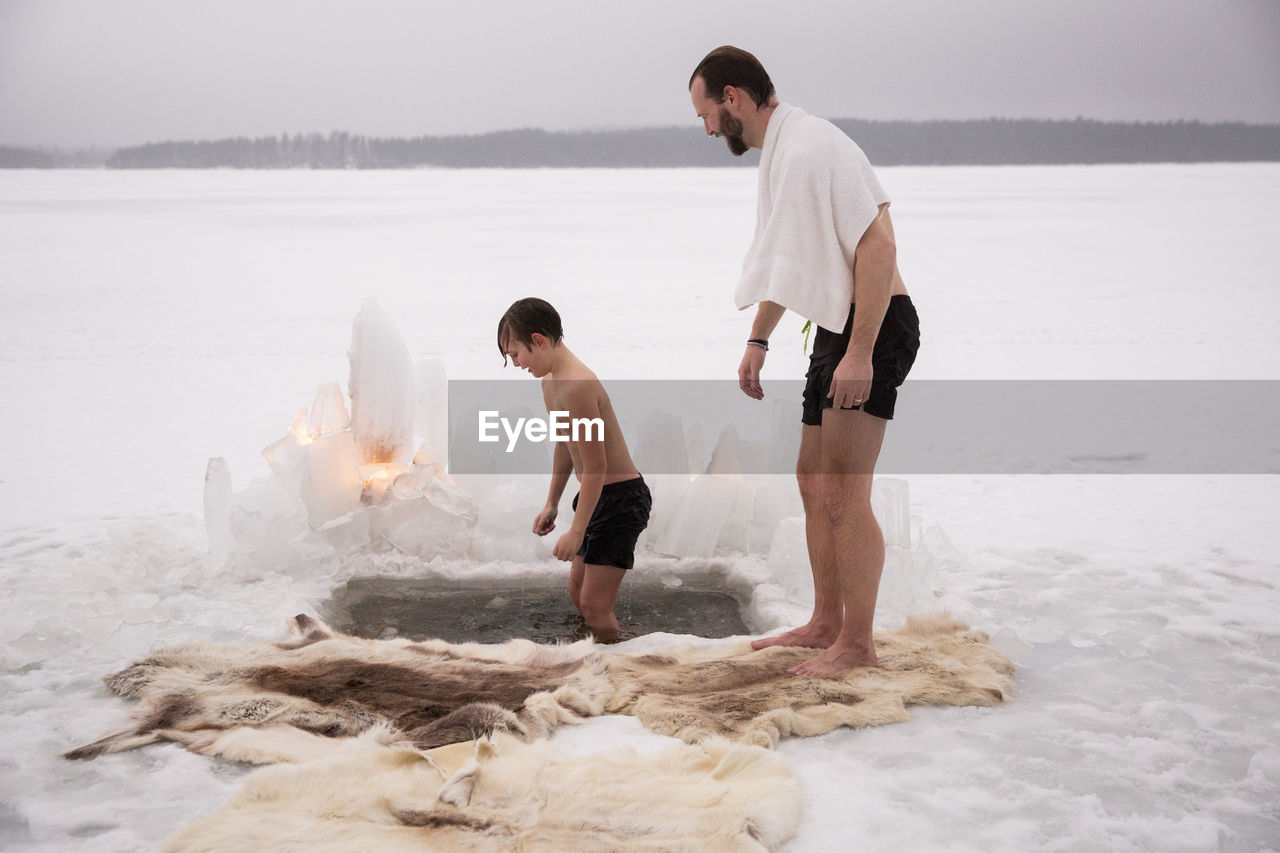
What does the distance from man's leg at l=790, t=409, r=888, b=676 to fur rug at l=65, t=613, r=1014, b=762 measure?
0.07 m

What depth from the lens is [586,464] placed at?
341 cm

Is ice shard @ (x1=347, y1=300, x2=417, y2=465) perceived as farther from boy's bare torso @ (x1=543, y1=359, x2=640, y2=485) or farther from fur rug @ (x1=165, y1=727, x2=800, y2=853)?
fur rug @ (x1=165, y1=727, x2=800, y2=853)

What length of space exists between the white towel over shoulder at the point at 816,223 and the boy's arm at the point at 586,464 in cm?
69

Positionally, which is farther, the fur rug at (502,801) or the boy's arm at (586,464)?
the boy's arm at (586,464)

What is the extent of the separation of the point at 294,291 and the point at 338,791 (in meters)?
11.3

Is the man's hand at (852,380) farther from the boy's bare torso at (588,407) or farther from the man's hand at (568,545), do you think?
the man's hand at (568,545)

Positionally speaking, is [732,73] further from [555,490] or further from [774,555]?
[774,555]

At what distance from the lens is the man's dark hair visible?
297 centimetres

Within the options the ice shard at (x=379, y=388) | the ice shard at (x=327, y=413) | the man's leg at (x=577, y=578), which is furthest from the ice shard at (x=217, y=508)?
the man's leg at (x=577, y=578)

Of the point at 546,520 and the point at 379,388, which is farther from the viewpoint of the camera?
the point at 379,388

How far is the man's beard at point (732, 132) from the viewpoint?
9.91ft

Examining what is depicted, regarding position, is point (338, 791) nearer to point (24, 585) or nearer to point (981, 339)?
point (24, 585)
